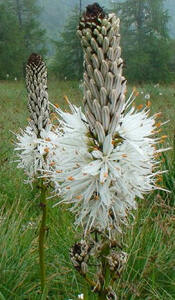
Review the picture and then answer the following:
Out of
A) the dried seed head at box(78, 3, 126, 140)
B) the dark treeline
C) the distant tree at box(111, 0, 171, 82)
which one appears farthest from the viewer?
the distant tree at box(111, 0, 171, 82)

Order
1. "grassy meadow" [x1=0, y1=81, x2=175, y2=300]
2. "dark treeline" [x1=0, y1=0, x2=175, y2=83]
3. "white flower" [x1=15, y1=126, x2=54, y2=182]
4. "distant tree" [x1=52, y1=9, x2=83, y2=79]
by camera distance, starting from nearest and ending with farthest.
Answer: "white flower" [x1=15, y1=126, x2=54, y2=182], "grassy meadow" [x1=0, y1=81, x2=175, y2=300], "dark treeline" [x1=0, y1=0, x2=175, y2=83], "distant tree" [x1=52, y1=9, x2=83, y2=79]

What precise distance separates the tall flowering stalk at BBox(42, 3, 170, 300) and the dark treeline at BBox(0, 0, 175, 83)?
117ft

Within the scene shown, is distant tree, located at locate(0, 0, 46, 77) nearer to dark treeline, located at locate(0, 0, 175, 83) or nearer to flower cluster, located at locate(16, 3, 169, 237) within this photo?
dark treeline, located at locate(0, 0, 175, 83)

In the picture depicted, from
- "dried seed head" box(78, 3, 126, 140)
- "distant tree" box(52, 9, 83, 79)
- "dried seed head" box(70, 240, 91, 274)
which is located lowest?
"distant tree" box(52, 9, 83, 79)

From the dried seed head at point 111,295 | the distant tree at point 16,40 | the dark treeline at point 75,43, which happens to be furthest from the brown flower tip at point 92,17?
the distant tree at point 16,40

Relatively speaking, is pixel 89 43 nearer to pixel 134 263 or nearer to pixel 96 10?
pixel 96 10

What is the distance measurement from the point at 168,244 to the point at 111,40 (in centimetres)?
291

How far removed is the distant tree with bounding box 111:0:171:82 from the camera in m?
39.7

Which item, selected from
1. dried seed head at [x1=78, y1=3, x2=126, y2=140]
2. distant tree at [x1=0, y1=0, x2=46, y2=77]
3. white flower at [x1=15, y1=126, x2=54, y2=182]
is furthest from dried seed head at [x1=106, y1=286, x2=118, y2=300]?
distant tree at [x1=0, y1=0, x2=46, y2=77]

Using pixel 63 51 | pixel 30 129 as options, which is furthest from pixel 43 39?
pixel 30 129

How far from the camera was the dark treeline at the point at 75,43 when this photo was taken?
3703 cm

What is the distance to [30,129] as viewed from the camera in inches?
151

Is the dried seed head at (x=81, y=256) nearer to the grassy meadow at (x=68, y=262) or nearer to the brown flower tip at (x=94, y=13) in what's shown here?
the grassy meadow at (x=68, y=262)

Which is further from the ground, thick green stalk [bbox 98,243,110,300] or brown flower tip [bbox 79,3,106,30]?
brown flower tip [bbox 79,3,106,30]
